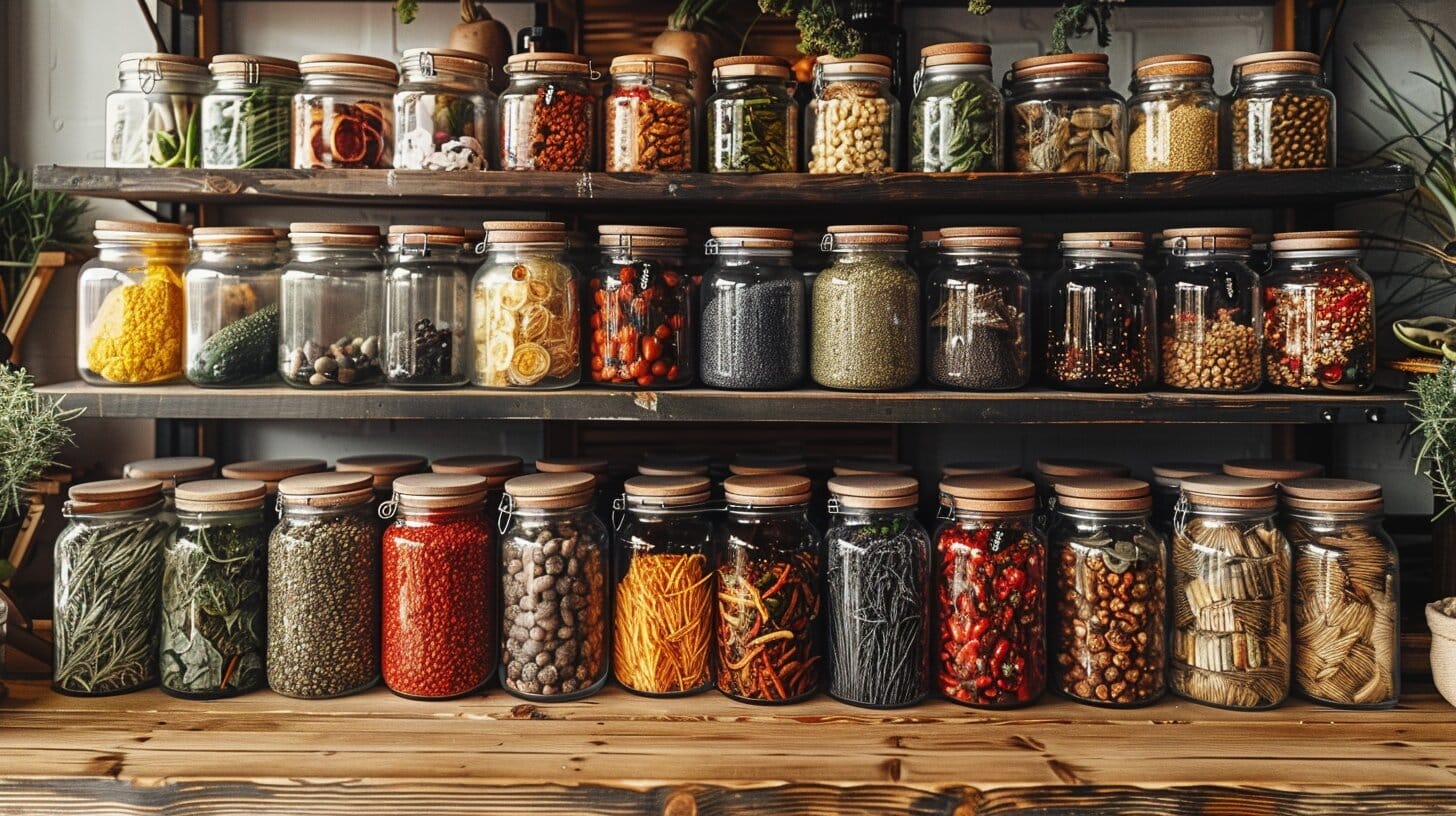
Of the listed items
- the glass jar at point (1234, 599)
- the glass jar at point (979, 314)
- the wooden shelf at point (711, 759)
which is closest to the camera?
the wooden shelf at point (711, 759)

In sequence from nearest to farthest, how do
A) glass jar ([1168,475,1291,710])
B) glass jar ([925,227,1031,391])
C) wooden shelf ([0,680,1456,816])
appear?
1. wooden shelf ([0,680,1456,816])
2. glass jar ([1168,475,1291,710])
3. glass jar ([925,227,1031,391])

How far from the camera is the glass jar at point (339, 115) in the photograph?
5.34 feet

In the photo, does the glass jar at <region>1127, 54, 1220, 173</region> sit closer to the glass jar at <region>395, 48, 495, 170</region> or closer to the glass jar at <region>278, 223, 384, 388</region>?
the glass jar at <region>395, 48, 495, 170</region>

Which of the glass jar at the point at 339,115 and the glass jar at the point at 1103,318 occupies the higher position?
the glass jar at the point at 339,115

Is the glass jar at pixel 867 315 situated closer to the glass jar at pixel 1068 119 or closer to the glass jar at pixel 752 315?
the glass jar at pixel 752 315

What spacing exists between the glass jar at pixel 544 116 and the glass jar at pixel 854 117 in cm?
39

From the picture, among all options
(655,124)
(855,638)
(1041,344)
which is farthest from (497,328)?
(1041,344)

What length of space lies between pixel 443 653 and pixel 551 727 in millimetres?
212

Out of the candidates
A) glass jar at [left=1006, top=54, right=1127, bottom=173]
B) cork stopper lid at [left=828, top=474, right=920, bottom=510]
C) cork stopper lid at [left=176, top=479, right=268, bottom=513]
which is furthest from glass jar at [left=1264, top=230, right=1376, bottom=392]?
cork stopper lid at [left=176, top=479, right=268, bottom=513]

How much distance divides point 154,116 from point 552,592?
1.04m

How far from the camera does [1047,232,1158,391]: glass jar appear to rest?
1.60 m

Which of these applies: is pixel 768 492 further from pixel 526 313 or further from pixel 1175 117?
pixel 1175 117

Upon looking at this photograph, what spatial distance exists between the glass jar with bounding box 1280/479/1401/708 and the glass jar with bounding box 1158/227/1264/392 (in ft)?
0.69

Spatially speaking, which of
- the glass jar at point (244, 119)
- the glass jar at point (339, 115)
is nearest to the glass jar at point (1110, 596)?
the glass jar at point (339, 115)
